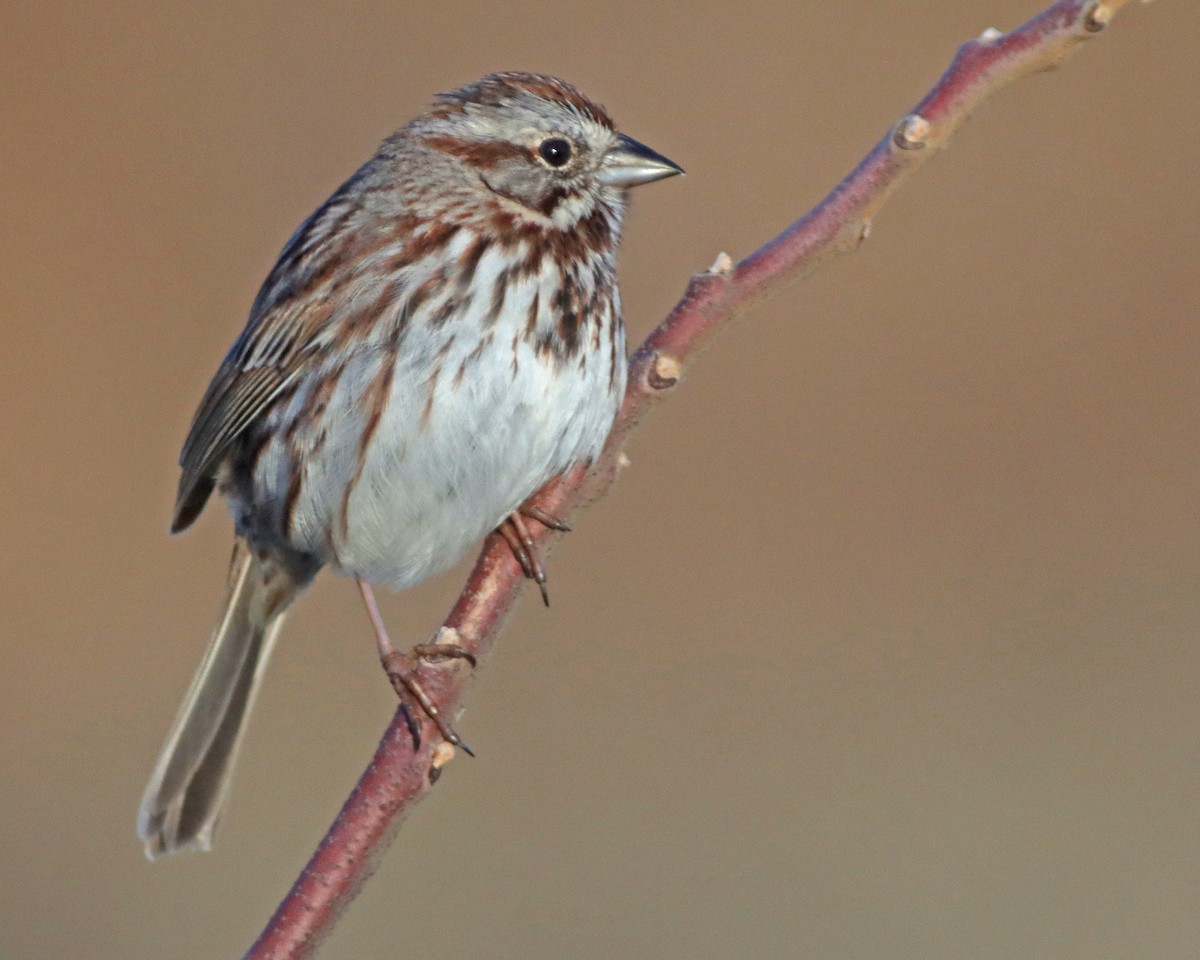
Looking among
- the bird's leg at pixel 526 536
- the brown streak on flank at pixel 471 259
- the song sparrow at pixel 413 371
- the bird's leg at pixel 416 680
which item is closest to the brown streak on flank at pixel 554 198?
the song sparrow at pixel 413 371

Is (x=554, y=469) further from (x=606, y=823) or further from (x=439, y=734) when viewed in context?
(x=606, y=823)

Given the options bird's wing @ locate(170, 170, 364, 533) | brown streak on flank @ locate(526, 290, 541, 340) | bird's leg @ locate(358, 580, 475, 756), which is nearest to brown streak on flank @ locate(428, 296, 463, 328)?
brown streak on flank @ locate(526, 290, 541, 340)

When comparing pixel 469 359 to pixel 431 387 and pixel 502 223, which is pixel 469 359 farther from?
pixel 502 223

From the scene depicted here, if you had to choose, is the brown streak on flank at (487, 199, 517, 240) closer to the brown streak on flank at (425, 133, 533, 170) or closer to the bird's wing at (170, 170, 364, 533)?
the brown streak on flank at (425, 133, 533, 170)


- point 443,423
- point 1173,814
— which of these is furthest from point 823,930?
point 443,423

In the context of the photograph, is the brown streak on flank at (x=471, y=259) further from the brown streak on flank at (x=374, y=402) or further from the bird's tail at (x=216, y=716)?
the bird's tail at (x=216, y=716)
